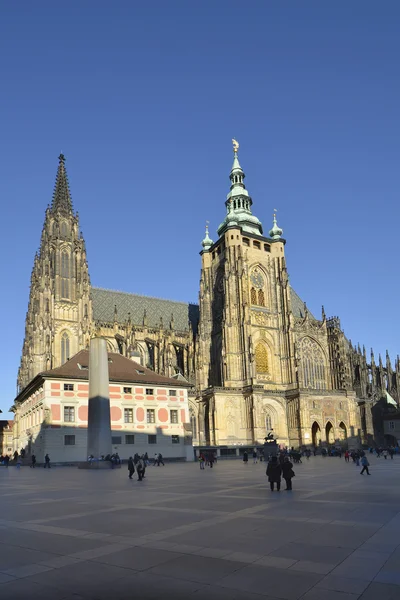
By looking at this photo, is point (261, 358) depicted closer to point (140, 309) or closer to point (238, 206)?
point (140, 309)

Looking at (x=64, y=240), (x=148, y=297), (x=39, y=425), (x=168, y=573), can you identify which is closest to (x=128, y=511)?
(x=168, y=573)

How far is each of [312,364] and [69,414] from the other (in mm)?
41233

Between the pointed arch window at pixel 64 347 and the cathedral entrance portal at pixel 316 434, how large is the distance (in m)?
32.9

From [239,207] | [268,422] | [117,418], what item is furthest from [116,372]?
[239,207]

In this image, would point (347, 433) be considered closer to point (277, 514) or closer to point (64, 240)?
point (64, 240)

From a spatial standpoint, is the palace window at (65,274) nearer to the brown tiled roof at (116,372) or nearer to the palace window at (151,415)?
the brown tiled roof at (116,372)

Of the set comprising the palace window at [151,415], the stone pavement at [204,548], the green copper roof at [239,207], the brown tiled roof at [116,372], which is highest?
the green copper roof at [239,207]

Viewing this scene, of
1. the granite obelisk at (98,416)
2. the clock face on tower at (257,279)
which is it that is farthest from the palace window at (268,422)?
the granite obelisk at (98,416)

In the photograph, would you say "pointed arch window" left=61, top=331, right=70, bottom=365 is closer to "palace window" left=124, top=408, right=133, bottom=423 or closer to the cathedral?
the cathedral

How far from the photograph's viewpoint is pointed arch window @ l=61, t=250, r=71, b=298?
69.8 meters

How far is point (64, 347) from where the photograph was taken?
6688cm

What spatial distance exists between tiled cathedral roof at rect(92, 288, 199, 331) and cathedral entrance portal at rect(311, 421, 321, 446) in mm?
23070

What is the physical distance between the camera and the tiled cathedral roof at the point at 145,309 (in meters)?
77.5

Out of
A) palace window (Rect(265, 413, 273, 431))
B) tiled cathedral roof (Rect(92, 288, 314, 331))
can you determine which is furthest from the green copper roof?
palace window (Rect(265, 413, 273, 431))
